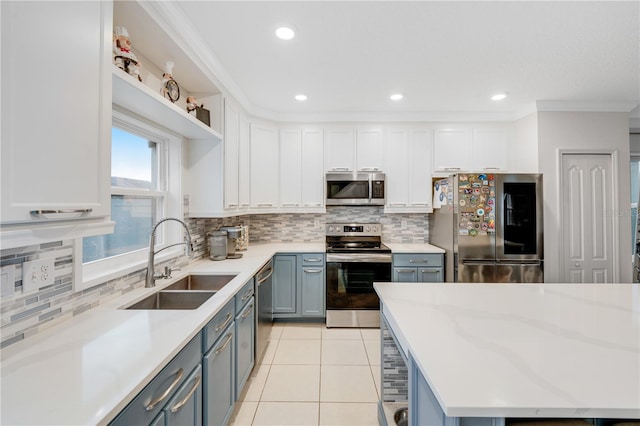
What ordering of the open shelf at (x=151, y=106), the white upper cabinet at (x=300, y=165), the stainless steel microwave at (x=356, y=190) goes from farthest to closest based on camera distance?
the white upper cabinet at (x=300, y=165) → the stainless steel microwave at (x=356, y=190) → the open shelf at (x=151, y=106)

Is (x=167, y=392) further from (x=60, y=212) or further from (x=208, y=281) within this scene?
(x=208, y=281)

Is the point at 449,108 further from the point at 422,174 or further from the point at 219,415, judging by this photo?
the point at 219,415

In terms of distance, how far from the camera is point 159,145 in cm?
230

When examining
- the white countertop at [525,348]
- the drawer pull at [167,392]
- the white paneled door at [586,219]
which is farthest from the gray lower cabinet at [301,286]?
the white paneled door at [586,219]

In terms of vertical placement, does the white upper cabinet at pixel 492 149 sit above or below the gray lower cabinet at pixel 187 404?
above

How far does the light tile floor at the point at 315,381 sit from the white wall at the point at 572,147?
2.22 meters

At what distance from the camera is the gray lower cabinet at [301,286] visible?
3246 mm

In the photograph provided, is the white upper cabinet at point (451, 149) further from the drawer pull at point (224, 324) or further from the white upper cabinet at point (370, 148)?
the drawer pull at point (224, 324)

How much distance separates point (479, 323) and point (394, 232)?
2627 mm

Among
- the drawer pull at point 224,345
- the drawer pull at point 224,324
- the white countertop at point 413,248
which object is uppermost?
the white countertop at point 413,248

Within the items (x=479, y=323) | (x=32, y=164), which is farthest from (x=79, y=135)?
(x=479, y=323)

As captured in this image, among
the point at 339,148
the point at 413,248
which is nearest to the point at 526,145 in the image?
the point at 413,248

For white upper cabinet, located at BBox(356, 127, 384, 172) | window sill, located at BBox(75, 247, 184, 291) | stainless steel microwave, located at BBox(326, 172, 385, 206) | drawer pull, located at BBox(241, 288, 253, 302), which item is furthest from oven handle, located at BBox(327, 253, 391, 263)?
window sill, located at BBox(75, 247, 184, 291)

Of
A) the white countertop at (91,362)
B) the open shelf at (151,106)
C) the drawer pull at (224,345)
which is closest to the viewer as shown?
the white countertop at (91,362)
